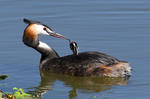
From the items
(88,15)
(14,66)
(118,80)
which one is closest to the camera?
(118,80)

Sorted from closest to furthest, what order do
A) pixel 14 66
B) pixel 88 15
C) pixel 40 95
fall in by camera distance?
pixel 40 95 → pixel 14 66 → pixel 88 15

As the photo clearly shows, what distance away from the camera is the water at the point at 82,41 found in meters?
9.52

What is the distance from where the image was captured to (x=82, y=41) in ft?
39.2

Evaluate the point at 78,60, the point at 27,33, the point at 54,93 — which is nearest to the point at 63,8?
the point at 27,33

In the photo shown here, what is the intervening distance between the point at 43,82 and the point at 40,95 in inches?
43.4

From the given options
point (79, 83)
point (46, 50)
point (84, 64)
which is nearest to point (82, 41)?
point (46, 50)

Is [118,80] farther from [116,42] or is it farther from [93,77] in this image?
[116,42]

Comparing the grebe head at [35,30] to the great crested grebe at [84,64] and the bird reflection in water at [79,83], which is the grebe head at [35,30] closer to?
the great crested grebe at [84,64]

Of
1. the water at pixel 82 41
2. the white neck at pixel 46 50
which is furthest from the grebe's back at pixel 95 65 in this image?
the white neck at pixel 46 50

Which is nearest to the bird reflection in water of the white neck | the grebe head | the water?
the water

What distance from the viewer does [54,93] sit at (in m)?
9.22

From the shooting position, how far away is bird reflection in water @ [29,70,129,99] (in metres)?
9.50

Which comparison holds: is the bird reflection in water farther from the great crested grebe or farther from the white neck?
the white neck

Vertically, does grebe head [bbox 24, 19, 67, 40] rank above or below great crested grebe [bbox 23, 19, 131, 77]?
above
